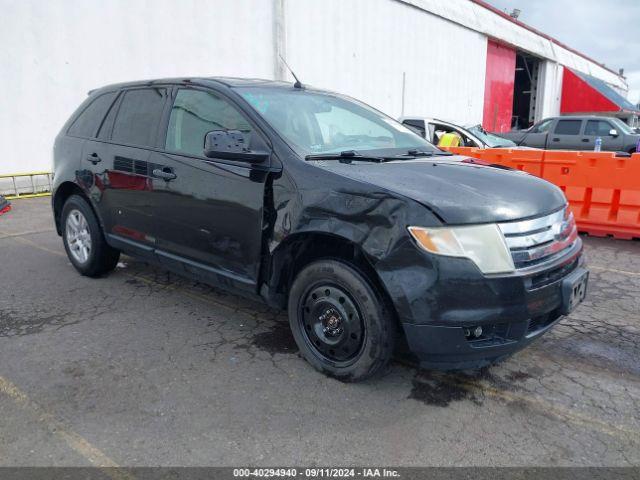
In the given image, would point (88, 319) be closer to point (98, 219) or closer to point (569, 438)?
point (98, 219)

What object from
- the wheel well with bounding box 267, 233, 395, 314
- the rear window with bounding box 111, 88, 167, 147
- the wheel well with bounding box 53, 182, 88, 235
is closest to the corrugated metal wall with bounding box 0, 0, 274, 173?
the wheel well with bounding box 53, 182, 88, 235

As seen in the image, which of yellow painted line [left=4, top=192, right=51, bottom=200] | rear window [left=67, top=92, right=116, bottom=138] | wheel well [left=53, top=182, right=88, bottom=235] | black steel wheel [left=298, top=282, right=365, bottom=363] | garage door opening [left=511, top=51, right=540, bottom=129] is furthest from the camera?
garage door opening [left=511, top=51, right=540, bottom=129]

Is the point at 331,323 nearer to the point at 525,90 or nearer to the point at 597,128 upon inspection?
the point at 597,128

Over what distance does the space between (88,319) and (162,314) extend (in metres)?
0.56

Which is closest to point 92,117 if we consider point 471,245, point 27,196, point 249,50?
point 471,245

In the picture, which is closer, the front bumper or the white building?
the front bumper

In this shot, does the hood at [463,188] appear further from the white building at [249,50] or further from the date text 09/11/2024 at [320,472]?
the white building at [249,50]

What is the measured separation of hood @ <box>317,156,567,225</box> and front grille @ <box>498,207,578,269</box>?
0.05 m

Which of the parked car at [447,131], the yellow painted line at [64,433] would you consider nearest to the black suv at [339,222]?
the yellow painted line at [64,433]

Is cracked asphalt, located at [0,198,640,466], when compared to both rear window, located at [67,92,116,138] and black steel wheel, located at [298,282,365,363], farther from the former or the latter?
rear window, located at [67,92,116,138]

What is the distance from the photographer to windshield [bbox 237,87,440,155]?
343cm

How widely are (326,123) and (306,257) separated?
1110 mm

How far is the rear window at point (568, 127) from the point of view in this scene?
13984 mm

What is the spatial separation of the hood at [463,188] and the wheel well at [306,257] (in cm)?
41
